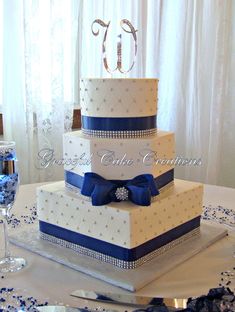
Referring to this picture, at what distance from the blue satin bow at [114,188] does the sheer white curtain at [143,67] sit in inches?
44.9

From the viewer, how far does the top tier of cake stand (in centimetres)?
98

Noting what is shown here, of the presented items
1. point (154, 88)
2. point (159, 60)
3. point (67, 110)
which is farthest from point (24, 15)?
point (154, 88)

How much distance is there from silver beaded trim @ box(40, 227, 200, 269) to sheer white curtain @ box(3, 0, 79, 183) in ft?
2.93

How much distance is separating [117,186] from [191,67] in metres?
1.66

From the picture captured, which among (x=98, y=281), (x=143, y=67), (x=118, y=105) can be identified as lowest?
(x=98, y=281)

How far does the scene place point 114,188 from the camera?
943 millimetres

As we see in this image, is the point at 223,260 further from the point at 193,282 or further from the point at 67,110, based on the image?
the point at 67,110

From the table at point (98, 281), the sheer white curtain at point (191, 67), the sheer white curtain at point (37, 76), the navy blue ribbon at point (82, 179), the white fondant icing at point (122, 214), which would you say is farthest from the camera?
the sheer white curtain at point (191, 67)

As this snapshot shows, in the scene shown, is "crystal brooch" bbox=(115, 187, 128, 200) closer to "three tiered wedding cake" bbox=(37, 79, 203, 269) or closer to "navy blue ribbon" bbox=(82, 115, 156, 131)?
"three tiered wedding cake" bbox=(37, 79, 203, 269)

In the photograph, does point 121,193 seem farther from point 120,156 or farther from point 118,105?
point 118,105

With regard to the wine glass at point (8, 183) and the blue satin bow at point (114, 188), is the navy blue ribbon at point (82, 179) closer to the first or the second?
the blue satin bow at point (114, 188)

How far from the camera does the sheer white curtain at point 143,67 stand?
1.98 metres

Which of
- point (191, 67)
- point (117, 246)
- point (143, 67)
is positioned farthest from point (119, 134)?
point (191, 67)

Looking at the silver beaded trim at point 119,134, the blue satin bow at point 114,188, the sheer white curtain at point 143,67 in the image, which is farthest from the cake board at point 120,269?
the sheer white curtain at point 143,67
